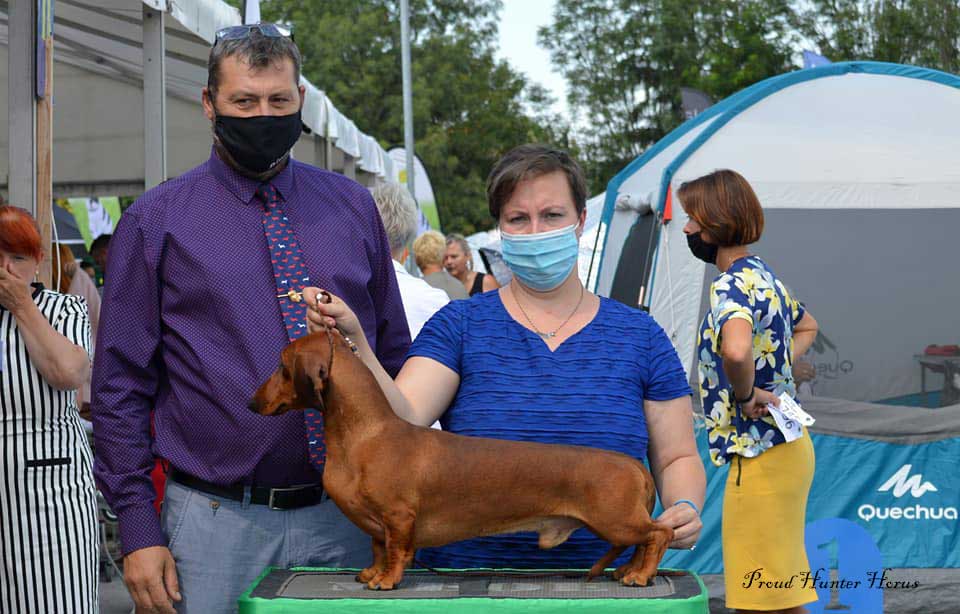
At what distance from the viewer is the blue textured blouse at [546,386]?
221cm

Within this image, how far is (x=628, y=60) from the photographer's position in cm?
4228

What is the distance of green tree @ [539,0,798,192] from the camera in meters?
40.5

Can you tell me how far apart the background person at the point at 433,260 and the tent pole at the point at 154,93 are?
3348 mm

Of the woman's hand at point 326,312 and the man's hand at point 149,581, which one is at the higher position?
the woman's hand at point 326,312

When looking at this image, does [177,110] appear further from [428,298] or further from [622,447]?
[622,447]

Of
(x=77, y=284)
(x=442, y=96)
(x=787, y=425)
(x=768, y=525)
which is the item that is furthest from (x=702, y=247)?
(x=442, y=96)

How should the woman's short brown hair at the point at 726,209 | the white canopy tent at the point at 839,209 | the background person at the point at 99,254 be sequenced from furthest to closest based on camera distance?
the background person at the point at 99,254
the white canopy tent at the point at 839,209
the woman's short brown hair at the point at 726,209

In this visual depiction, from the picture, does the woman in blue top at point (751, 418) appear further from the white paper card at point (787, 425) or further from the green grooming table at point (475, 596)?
the green grooming table at point (475, 596)

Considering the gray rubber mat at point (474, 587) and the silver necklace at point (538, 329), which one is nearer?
the gray rubber mat at point (474, 587)

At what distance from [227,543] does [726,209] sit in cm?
272

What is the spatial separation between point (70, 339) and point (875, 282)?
5.63 metres

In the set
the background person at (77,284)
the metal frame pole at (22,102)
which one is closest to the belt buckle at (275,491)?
the metal frame pole at (22,102)

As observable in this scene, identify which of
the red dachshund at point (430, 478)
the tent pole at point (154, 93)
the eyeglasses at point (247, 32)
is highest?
the tent pole at point (154, 93)

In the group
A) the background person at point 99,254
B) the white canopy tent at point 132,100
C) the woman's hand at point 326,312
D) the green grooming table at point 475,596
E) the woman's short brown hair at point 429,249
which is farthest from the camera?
the background person at point 99,254
